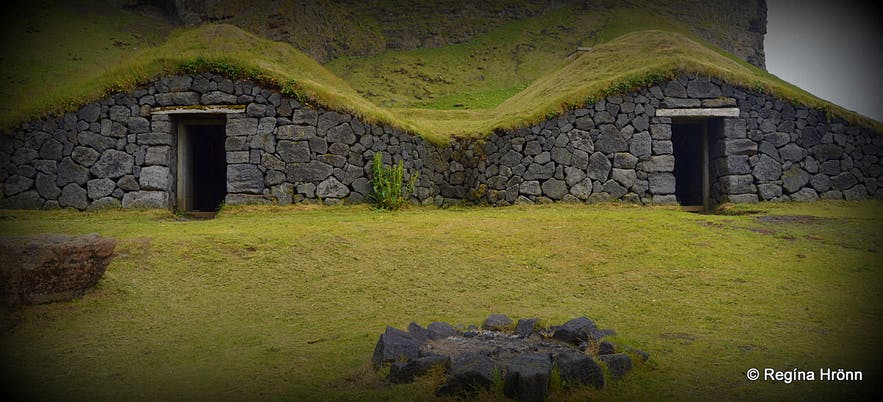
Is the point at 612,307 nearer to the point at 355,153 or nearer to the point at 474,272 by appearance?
the point at 474,272

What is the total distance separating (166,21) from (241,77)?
25.0 meters

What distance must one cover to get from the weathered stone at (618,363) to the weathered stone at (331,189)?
9.65 m

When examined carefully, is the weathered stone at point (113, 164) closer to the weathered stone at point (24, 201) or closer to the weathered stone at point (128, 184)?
the weathered stone at point (128, 184)

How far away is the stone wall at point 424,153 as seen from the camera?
1260 centimetres

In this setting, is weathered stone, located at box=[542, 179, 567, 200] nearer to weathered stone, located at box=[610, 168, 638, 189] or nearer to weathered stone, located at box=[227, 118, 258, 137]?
weathered stone, located at box=[610, 168, 638, 189]

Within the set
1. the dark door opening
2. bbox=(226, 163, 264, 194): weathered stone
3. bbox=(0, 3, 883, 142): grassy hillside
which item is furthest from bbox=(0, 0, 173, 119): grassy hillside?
the dark door opening

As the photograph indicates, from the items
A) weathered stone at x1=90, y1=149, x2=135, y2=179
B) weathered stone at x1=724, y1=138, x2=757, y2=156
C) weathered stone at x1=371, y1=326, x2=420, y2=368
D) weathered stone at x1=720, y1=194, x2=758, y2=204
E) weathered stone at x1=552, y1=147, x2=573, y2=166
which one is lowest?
weathered stone at x1=371, y1=326, x2=420, y2=368

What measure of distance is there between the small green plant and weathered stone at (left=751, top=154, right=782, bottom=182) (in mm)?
8498

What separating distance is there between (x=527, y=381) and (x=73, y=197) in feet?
40.6

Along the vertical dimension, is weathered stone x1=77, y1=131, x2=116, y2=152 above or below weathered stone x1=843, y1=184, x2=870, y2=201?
above

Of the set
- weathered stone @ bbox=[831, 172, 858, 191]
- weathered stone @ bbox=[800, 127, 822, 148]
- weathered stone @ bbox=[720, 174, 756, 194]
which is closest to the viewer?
weathered stone @ bbox=[720, 174, 756, 194]

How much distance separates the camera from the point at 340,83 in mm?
17703

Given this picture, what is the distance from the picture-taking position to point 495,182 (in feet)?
46.8

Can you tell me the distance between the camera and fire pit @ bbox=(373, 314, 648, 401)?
3883 millimetres
